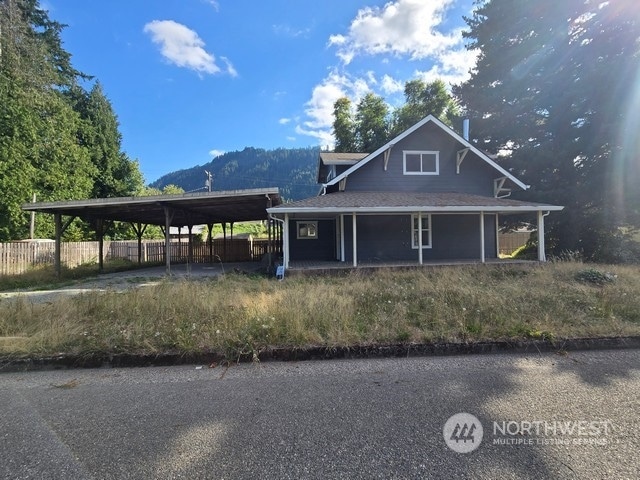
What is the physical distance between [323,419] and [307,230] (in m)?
13.0

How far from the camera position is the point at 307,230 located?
15.7 m

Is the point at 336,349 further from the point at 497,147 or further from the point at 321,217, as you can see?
the point at 497,147

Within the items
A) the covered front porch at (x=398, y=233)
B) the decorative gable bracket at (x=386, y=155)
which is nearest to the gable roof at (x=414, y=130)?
the decorative gable bracket at (x=386, y=155)

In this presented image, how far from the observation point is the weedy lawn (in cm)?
450

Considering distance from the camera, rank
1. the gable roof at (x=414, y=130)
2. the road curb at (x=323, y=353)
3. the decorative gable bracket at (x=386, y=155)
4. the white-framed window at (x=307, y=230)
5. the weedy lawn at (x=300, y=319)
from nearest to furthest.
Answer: the road curb at (x=323, y=353)
the weedy lawn at (x=300, y=319)
the gable roof at (x=414, y=130)
the decorative gable bracket at (x=386, y=155)
the white-framed window at (x=307, y=230)

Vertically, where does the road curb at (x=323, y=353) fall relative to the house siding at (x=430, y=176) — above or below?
below

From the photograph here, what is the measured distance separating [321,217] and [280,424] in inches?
507

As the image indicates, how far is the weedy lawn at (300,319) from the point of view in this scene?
177 inches

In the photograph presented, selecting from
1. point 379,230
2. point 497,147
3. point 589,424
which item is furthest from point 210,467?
point 497,147

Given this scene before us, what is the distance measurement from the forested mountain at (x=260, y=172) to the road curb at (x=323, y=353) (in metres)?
64.2

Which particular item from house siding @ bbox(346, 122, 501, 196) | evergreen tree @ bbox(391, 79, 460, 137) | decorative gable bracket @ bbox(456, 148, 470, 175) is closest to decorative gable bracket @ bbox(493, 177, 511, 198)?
house siding @ bbox(346, 122, 501, 196)

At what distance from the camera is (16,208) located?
63.8ft

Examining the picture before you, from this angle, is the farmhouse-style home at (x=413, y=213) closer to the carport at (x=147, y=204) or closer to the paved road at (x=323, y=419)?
the carport at (x=147, y=204)

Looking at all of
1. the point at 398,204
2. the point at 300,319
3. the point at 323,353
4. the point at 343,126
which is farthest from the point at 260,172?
the point at 323,353
